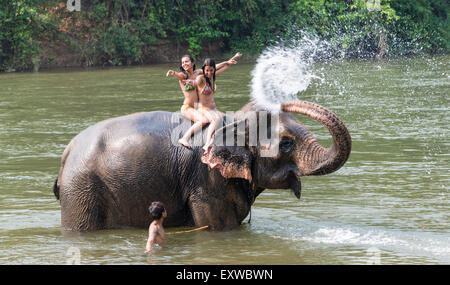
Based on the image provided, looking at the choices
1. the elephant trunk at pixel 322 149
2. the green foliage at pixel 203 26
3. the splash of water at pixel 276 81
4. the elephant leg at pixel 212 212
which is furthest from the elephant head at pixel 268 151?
the green foliage at pixel 203 26

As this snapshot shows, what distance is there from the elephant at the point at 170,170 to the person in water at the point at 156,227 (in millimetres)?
248

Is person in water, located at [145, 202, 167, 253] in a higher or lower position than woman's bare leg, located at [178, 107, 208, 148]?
lower

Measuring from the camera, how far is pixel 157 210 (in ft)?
23.2

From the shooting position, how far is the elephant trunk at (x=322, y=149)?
6789mm

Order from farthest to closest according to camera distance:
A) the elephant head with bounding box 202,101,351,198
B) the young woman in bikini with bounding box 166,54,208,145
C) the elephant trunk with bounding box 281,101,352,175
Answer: the young woman in bikini with bounding box 166,54,208,145, the elephant head with bounding box 202,101,351,198, the elephant trunk with bounding box 281,101,352,175

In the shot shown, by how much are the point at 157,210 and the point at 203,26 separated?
92.9ft

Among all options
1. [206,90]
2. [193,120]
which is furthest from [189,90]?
[193,120]

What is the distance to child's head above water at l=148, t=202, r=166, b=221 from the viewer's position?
23.2 ft

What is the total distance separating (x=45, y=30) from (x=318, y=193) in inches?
952

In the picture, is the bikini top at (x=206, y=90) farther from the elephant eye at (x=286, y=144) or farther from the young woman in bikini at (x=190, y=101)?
the elephant eye at (x=286, y=144)

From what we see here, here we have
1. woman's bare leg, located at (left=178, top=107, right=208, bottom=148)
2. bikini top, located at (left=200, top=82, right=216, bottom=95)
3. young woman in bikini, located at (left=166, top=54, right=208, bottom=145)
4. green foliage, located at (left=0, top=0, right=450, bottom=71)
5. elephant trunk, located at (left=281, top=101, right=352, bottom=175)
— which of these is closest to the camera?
elephant trunk, located at (left=281, top=101, right=352, bottom=175)

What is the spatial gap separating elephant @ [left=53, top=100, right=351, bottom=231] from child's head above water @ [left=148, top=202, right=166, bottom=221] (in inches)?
9.6

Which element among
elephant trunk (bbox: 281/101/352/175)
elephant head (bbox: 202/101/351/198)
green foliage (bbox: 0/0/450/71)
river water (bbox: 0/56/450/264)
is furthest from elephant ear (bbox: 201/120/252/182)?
green foliage (bbox: 0/0/450/71)

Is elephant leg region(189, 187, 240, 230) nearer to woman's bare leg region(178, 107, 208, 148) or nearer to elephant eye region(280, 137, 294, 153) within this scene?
woman's bare leg region(178, 107, 208, 148)
